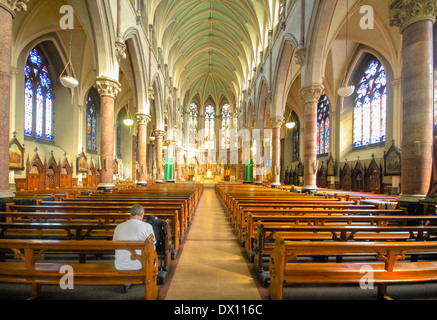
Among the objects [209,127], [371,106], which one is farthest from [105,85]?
[209,127]

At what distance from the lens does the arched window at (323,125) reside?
2253 centimetres

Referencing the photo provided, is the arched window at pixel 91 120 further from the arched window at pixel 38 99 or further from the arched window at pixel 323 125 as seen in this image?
the arched window at pixel 323 125

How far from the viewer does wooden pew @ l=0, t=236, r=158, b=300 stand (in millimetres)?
2414

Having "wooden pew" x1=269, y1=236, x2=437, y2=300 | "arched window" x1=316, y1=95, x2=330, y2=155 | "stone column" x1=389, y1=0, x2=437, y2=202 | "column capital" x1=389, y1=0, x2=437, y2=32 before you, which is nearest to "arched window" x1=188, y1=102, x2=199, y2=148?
"arched window" x1=316, y1=95, x2=330, y2=155

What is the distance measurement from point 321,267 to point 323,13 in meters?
10.9

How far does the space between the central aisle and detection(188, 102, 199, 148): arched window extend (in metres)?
35.2

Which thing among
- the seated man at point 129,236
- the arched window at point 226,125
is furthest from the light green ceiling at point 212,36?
the seated man at point 129,236

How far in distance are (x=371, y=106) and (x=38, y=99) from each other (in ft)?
80.2

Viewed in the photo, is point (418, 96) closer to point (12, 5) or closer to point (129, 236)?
point (129, 236)

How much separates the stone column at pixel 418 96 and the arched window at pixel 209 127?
36356mm

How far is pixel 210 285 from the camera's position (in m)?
3.29

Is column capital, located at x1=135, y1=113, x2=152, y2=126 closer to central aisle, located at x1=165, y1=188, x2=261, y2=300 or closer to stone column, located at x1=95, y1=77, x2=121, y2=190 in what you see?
stone column, located at x1=95, y1=77, x2=121, y2=190
